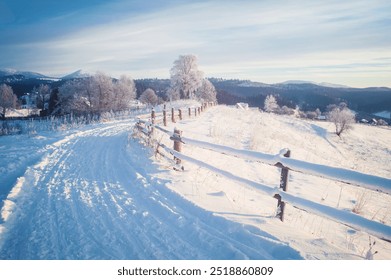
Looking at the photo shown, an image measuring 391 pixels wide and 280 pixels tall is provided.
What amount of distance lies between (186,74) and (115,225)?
5829 centimetres

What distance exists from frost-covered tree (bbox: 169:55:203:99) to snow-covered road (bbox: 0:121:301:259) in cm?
5522

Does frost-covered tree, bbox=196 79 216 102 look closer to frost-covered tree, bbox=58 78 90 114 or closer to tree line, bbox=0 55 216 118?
tree line, bbox=0 55 216 118

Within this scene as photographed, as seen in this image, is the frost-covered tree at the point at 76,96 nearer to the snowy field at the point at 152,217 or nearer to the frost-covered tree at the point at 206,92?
the frost-covered tree at the point at 206,92

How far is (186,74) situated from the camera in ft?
197

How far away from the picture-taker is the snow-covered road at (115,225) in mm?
3646

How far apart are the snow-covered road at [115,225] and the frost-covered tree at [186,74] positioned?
55.2 meters

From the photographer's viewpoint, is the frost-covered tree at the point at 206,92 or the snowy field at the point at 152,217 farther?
the frost-covered tree at the point at 206,92

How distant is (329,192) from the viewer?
27.0 feet

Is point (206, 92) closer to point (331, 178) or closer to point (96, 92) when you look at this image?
point (96, 92)

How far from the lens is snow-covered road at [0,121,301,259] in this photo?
144 inches

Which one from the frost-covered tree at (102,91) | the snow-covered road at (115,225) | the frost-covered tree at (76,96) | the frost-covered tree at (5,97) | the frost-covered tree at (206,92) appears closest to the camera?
the snow-covered road at (115,225)

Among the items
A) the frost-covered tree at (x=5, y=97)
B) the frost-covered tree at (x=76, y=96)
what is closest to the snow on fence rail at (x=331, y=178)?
the frost-covered tree at (x=76, y=96)
